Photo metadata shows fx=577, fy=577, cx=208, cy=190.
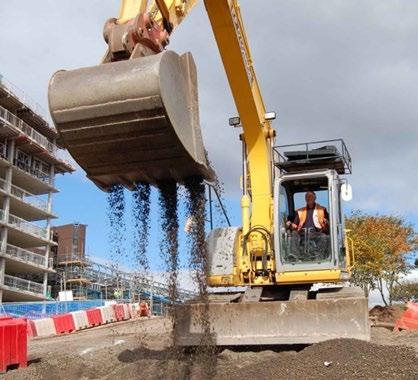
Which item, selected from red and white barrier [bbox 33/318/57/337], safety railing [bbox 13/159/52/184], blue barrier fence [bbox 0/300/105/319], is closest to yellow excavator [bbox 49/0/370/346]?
red and white barrier [bbox 33/318/57/337]

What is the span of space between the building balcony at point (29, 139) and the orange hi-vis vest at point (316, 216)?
1738 inches

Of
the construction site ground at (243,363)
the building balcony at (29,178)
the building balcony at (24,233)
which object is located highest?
the building balcony at (29,178)

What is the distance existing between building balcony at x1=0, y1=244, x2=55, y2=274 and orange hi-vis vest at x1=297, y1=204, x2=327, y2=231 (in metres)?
43.5

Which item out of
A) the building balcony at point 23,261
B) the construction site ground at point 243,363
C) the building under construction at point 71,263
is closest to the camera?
the construction site ground at point 243,363

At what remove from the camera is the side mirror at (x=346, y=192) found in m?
10.2

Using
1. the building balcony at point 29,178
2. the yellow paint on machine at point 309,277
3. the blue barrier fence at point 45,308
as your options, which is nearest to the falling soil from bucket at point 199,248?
the yellow paint on machine at point 309,277

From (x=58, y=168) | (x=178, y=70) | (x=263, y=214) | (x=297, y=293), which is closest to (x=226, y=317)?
(x=297, y=293)

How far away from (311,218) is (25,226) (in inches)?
→ 1895

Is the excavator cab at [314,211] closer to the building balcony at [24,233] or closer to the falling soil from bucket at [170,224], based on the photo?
the falling soil from bucket at [170,224]

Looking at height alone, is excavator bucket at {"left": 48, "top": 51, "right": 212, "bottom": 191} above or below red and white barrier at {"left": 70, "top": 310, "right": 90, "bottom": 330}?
above

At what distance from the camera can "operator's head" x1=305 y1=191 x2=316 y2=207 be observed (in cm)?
1044

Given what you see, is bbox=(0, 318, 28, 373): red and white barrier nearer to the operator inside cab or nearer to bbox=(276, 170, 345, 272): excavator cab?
bbox=(276, 170, 345, 272): excavator cab

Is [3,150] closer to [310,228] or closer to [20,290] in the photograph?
[20,290]

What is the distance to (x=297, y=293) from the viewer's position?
10.3 meters
